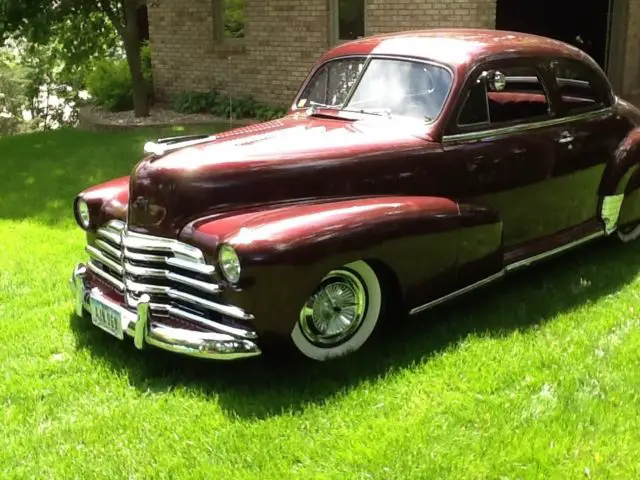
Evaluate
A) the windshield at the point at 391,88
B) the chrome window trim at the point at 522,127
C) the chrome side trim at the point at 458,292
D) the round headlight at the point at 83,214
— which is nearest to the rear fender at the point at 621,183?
the chrome window trim at the point at 522,127

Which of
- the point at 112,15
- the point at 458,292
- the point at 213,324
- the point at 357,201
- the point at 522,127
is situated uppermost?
the point at 112,15

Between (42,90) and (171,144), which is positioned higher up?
(171,144)

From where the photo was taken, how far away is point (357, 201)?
4.29 metres

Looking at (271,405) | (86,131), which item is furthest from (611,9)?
(271,405)

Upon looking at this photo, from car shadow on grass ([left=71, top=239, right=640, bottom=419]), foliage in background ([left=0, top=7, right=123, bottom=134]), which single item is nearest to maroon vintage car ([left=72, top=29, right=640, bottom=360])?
car shadow on grass ([left=71, top=239, right=640, bottom=419])

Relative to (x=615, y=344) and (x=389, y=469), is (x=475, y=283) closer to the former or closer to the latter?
(x=615, y=344)

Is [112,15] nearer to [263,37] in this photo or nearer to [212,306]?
[263,37]

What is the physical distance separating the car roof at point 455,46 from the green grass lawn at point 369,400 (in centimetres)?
155

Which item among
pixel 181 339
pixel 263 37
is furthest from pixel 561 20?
pixel 181 339

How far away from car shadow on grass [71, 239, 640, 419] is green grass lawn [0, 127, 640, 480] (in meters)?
0.01

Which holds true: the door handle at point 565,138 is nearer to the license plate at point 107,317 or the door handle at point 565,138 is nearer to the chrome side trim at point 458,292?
the chrome side trim at point 458,292

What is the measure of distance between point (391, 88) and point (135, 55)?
867cm

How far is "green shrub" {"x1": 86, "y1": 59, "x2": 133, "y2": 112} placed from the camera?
14070mm

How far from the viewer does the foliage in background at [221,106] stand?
12391 mm
